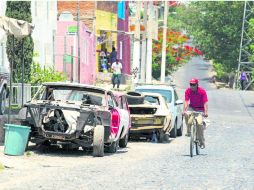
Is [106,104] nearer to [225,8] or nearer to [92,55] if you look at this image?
[92,55]

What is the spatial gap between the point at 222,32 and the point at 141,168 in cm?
7180

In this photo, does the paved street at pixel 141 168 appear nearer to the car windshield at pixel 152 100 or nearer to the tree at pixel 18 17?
the car windshield at pixel 152 100

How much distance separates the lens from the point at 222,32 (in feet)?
288

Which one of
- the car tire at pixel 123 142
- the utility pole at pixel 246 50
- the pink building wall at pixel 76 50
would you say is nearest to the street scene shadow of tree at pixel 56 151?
the car tire at pixel 123 142

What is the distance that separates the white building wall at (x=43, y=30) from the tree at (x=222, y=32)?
4595 cm

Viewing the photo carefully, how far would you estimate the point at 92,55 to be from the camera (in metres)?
54.5

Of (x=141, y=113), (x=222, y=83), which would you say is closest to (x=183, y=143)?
(x=141, y=113)

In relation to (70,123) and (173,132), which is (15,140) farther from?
(173,132)

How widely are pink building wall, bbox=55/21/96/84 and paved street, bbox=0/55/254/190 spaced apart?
18.6m

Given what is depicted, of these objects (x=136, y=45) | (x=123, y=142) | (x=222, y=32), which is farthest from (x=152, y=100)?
(x=222, y=32)

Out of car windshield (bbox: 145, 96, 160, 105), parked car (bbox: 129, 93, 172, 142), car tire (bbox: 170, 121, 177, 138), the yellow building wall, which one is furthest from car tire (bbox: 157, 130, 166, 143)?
the yellow building wall

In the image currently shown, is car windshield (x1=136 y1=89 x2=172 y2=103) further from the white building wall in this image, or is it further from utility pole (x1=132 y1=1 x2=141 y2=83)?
utility pole (x1=132 y1=1 x2=141 y2=83)

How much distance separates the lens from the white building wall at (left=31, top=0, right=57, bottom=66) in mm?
40625

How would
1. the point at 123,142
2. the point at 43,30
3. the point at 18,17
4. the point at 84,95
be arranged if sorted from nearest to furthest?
the point at 84,95
the point at 123,142
the point at 18,17
the point at 43,30
